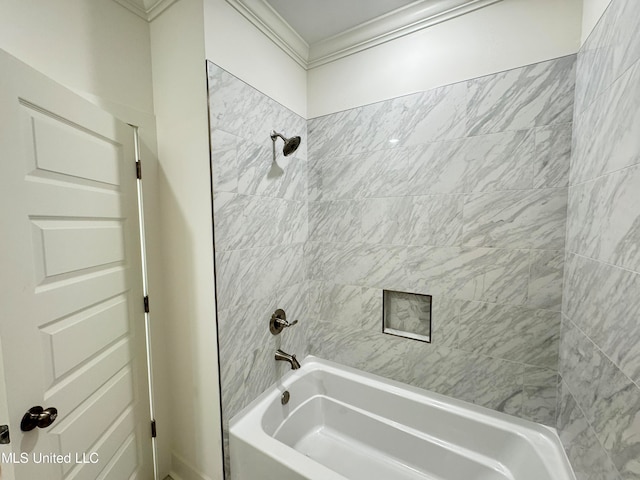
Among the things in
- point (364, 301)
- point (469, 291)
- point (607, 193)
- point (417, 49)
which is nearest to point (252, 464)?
point (364, 301)

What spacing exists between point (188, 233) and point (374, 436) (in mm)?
1680

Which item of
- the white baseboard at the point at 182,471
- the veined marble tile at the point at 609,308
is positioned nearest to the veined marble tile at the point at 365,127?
the veined marble tile at the point at 609,308

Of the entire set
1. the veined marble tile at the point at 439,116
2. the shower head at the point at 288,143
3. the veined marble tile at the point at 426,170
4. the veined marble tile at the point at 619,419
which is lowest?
the veined marble tile at the point at 619,419

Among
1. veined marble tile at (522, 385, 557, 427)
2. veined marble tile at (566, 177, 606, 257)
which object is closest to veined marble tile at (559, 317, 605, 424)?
veined marble tile at (522, 385, 557, 427)

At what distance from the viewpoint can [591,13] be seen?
1007 mm

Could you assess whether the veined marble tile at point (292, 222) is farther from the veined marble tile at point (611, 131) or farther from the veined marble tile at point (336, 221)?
the veined marble tile at point (611, 131)

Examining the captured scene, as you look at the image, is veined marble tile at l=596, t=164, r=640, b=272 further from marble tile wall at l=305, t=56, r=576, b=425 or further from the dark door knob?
the dark door knob

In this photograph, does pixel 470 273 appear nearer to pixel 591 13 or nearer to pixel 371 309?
pixel 371 309

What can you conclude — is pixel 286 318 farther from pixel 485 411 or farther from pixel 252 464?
pixel 485 411

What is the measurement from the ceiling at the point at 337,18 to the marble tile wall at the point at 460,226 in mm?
385

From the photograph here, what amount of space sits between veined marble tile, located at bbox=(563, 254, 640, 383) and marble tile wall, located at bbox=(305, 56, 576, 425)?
193 millimetres

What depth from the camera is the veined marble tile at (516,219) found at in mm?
1176

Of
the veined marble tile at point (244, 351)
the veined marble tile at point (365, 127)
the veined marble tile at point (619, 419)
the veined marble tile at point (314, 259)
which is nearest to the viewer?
the veined marble tile at point (619, 419)

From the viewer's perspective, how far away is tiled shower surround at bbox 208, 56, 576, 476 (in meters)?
1.20
